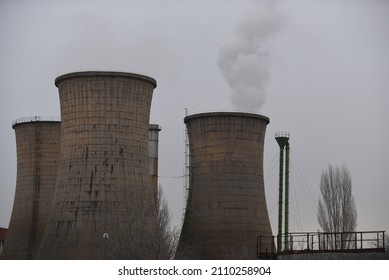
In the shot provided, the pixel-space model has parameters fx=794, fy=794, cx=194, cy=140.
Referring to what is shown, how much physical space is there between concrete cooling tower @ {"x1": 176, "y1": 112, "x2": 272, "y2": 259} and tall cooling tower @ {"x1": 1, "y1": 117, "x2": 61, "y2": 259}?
667cm

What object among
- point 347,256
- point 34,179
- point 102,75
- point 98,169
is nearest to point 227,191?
point 98,169

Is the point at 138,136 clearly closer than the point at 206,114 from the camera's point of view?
Yes

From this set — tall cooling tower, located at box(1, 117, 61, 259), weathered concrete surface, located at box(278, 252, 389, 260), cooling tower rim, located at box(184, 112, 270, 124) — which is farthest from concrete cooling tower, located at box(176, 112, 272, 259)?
weathered concrete surface, located at box(278, 252, 389, 260)

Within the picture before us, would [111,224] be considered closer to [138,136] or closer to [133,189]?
[133,189]

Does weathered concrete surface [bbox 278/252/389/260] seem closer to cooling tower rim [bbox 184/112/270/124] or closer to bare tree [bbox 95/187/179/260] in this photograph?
bare tree [bbox 95/187/179/260]

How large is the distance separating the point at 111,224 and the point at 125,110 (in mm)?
4038

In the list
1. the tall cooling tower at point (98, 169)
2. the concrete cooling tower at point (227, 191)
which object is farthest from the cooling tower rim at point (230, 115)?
the tall cooling tower at point (98, 169)

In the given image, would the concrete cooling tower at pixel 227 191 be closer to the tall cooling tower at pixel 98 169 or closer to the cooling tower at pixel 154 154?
the cooling tower at pixel 154 154

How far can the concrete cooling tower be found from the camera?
31.6 metres

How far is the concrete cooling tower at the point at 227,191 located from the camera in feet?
104

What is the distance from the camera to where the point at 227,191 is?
104 feet

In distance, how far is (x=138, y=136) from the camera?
28500 millimetres

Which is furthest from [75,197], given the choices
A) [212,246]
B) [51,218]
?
[212,246]

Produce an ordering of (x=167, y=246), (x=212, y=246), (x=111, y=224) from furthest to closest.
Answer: (x=212, y=246) < (x=111, y=224) < (x=167, y=246)
